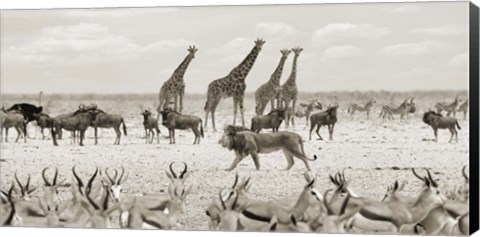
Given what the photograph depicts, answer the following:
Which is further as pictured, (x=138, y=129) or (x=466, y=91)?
(x=138, y=129)

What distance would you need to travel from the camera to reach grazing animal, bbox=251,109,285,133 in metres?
11.7

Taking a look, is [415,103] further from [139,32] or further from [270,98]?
[139,32]

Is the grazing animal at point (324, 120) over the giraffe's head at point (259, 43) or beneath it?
beneath

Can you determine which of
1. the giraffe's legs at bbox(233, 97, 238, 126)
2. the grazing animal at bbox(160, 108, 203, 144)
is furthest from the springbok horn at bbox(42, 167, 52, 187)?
the giraffe's legs at bbox(233, 97, 238, 126)

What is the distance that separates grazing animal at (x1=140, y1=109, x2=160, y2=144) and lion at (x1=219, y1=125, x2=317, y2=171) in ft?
1.93

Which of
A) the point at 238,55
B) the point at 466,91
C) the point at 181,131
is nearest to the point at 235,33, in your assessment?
the point at 238,55

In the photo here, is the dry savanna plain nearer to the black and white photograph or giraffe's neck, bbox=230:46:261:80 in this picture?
the black and white photograph

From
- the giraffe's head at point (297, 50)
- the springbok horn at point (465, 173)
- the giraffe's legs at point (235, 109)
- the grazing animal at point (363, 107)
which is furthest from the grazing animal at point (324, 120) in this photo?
the springbok horn at point (465, 173)

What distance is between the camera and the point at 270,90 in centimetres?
1163

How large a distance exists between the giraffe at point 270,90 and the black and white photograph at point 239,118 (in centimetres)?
1

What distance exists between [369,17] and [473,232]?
6.40ft

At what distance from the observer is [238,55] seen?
38.3 ft

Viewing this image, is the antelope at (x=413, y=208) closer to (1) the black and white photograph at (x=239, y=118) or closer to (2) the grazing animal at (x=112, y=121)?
(1) the black and white photograph at (x=239, y=118)

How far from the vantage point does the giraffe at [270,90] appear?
11.6 m
